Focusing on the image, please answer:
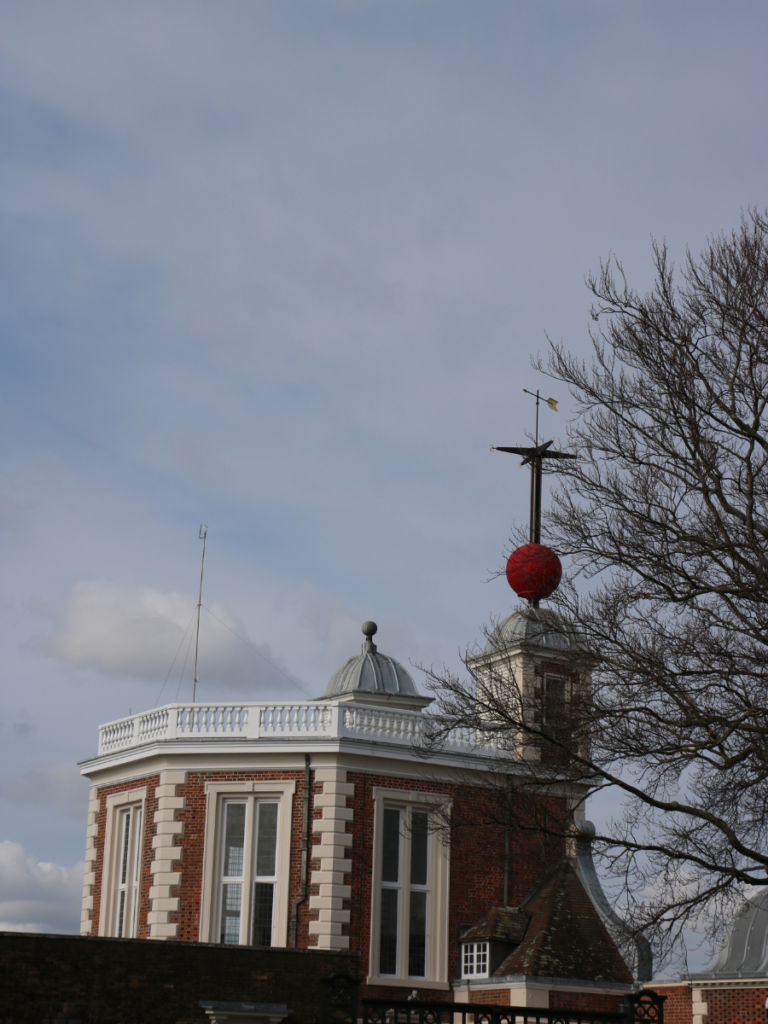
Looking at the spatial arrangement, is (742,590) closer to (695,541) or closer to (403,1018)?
(695,541)

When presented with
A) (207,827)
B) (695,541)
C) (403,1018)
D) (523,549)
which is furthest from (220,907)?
(695,541)

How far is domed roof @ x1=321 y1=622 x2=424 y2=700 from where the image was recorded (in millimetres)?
33531

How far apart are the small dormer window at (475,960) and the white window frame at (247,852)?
3.93 m

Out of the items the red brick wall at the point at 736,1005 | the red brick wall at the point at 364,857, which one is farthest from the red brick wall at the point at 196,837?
the red brick wall at the point at 736,1005

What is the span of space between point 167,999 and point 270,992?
197cm

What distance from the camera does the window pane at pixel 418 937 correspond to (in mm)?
26839

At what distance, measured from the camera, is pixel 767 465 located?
1867cm

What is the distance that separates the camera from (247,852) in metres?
26.9

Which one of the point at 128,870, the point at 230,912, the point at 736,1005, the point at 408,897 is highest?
the point at 128,870

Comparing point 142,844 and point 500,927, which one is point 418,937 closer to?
point 500,927

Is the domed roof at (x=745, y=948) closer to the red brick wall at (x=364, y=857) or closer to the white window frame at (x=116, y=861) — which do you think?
the red brick wall at (x=364, y=857)

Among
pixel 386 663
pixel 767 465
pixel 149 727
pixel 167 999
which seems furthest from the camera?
pixel 386 663

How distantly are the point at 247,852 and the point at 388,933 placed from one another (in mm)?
3426

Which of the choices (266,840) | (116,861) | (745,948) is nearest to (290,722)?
(266,840)
